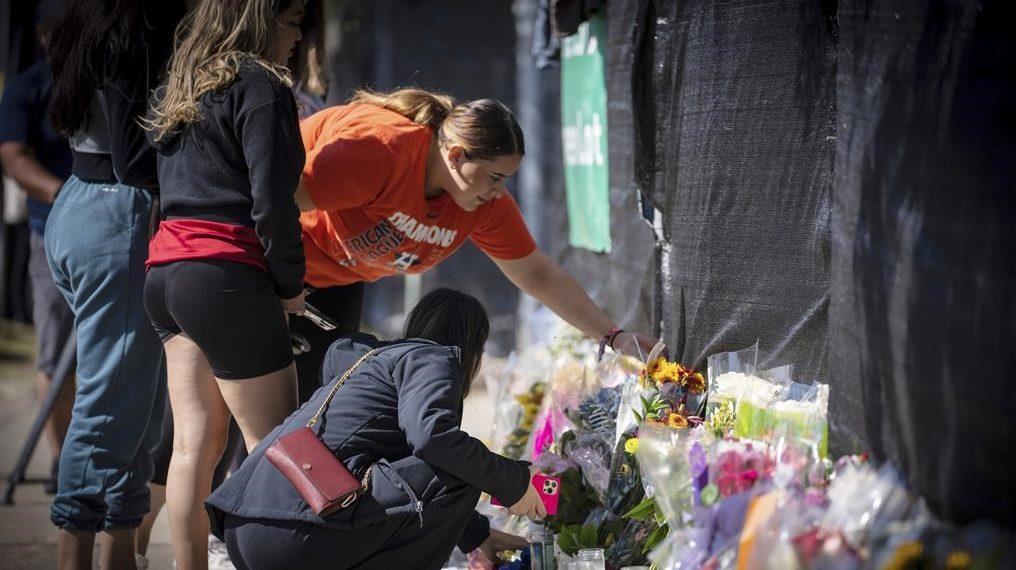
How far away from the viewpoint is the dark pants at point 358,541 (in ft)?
9.21

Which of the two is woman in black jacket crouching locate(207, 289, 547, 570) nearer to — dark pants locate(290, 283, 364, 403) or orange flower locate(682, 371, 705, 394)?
orange flower locate(682, 371, 705, 394)

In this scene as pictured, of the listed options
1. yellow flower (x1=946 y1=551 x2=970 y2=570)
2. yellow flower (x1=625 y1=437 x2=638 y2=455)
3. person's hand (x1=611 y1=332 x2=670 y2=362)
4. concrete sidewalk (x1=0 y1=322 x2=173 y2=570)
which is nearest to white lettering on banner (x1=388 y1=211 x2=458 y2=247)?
person's hand (x1=611 y1=332 x2=670 y2=362)

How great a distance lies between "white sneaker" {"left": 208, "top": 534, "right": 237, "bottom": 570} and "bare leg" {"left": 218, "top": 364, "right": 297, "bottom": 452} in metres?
0.90

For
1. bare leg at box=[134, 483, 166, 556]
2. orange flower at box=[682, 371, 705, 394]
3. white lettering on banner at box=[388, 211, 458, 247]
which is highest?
white lettering on banner at box=[388, 211, 458, 247]

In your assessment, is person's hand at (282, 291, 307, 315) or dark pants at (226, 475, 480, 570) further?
person's hand at (282, 291, 307, 315)

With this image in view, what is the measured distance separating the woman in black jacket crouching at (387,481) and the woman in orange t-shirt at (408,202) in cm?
54

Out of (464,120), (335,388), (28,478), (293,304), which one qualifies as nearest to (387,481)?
(335,388)

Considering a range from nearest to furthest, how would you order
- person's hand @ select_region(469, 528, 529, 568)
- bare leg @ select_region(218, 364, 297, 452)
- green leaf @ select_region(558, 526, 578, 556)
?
bare leg @ select_region(218, 364, 297, 452)
green leaf @ select_region(558, 526, 578, 556)
person's hand @ select_region(469, 528, 529, 568)

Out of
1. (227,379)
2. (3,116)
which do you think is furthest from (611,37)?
(3,116)

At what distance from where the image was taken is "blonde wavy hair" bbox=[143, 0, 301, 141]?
304 centimetres

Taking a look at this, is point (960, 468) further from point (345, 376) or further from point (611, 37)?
point (611, 37)

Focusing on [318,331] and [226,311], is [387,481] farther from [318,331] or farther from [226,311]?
[318,331]

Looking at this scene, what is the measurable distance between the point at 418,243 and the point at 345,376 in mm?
687

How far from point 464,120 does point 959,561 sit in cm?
183
